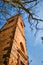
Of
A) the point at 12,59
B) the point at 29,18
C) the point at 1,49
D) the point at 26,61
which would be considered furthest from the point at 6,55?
the point at 29,18

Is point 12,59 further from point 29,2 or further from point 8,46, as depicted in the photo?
point 29,2

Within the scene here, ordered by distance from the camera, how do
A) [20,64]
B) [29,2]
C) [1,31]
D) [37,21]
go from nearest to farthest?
[29,2], [37,21], [20,64], [1,31]

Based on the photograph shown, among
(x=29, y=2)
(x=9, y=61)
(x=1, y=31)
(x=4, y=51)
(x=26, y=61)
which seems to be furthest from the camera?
(x=1, y=31)

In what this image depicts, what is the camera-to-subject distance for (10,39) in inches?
615

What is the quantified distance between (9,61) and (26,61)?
4495 mm

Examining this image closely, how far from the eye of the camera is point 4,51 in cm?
1402

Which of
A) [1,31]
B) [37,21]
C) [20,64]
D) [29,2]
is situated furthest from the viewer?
[1,31]

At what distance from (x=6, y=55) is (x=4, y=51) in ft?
2.82

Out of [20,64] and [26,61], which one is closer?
[20,64]

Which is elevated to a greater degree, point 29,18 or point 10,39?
point 29,18

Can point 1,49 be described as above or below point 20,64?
above

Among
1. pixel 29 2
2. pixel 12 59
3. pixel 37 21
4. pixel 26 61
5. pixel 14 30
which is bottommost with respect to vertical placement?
pixel 26 61

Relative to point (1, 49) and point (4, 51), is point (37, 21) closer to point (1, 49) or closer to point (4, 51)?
point (4, 51)

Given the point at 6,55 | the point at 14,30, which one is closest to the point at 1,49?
the point at 6,55
